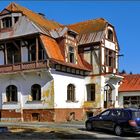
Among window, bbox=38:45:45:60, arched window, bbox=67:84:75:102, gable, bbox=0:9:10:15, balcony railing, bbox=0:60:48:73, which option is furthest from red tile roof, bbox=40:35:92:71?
gable, bbox=0:9:10:15

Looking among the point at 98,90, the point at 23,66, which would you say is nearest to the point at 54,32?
the point at 23,66

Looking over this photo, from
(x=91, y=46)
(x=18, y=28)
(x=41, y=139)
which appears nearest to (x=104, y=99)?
(x=91, y=46)

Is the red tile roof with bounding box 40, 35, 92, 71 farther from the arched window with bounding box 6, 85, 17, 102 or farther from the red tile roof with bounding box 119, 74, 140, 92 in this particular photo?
the red tile roof with bounding box 119, 74, 140, 92

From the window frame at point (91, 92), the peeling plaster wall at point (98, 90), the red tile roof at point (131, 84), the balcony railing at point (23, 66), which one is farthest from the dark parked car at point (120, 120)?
the red tile roof at point (131, 84)

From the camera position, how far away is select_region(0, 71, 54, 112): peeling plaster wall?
3250 cm

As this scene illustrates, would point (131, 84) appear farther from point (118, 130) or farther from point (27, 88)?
point (118, 130)

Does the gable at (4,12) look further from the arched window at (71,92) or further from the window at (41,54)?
the arched window at (71,92)

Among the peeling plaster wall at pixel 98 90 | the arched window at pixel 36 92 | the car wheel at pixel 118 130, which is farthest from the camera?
the peeling plaster wall at pixel 98 90

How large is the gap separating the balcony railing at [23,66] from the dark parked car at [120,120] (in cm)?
1082

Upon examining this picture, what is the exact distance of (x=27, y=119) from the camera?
33719mm

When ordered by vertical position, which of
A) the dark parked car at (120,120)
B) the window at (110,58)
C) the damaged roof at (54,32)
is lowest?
the dark parked car at (120,120)

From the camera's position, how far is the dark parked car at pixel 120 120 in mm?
19938

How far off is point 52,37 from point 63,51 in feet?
5.68

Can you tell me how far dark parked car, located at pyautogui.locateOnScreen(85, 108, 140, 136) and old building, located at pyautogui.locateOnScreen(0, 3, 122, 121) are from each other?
10667mm
